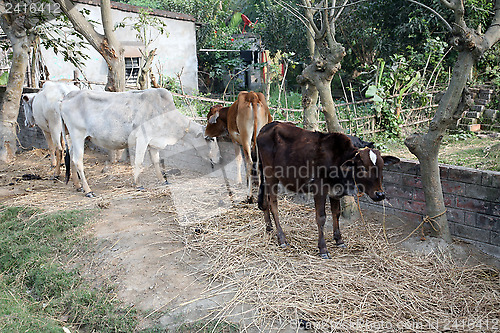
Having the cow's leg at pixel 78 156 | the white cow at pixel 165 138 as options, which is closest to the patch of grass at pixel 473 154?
the white cow at pixel 165 138

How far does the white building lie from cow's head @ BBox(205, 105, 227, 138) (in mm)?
6256

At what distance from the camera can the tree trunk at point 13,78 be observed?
927 cm

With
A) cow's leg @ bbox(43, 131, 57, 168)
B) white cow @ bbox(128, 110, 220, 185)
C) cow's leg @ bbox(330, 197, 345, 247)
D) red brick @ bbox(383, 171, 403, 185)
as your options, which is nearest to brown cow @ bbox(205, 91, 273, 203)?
white cow @ bbox(128, 110, 220, 185)

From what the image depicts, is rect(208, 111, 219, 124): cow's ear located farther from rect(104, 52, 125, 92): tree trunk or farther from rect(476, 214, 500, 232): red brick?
rect(476, 214, 500, 232): red brick

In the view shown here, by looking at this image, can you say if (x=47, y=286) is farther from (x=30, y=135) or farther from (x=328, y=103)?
(x=30, y=135)

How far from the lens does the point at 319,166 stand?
430 centimetres

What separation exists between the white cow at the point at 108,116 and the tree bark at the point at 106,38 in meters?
1.45

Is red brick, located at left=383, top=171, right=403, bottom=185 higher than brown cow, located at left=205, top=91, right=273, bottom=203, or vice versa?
brown cow, located at left=205, top=91, right=273, bottom=203

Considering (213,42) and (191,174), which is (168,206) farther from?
A: (213,42)

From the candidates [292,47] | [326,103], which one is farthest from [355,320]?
[292,47]

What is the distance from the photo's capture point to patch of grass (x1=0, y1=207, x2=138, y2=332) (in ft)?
11.9

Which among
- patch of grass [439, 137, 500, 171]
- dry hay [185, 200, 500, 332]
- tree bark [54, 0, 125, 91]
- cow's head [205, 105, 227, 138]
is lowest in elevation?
dry hay [185, 200, 500, 332]

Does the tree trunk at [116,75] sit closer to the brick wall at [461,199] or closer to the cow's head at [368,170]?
the brick wall at [461,199]

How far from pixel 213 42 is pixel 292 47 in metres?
3.63
